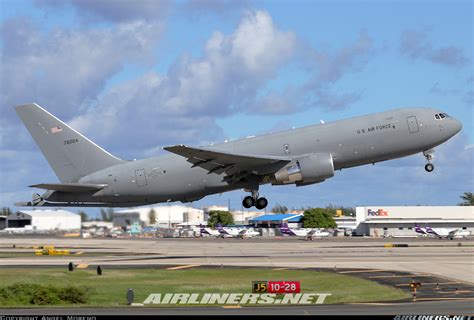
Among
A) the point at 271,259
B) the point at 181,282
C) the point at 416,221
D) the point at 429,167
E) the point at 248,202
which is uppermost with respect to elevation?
the point at 429,167

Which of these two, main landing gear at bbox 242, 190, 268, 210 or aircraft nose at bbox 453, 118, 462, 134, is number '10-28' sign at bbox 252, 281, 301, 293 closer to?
main landing gear at bbox 242, 190, 268, 210

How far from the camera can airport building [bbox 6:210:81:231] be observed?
73562mm

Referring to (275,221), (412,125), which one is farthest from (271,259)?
(275,221)

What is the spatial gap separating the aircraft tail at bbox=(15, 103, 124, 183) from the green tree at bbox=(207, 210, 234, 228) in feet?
283

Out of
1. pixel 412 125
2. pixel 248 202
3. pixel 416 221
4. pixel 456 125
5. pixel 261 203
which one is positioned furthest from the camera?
pixel 416 221

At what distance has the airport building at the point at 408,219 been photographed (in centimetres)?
15738

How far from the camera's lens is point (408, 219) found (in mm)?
160125

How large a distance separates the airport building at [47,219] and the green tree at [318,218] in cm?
10151

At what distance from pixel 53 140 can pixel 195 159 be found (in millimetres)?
14377

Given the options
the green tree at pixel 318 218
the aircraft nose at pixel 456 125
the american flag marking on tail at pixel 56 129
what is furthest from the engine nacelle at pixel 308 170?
the green tree at pixel 318 218

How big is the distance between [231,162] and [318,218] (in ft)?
372

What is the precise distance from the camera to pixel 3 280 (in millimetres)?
51719

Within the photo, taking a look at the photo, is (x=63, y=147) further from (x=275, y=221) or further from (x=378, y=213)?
A: (x=275, y=221)

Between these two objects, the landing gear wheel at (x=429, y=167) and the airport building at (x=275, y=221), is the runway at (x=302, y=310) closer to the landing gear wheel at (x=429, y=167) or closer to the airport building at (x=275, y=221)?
the landing gear wheel at (x=429, y=167)
